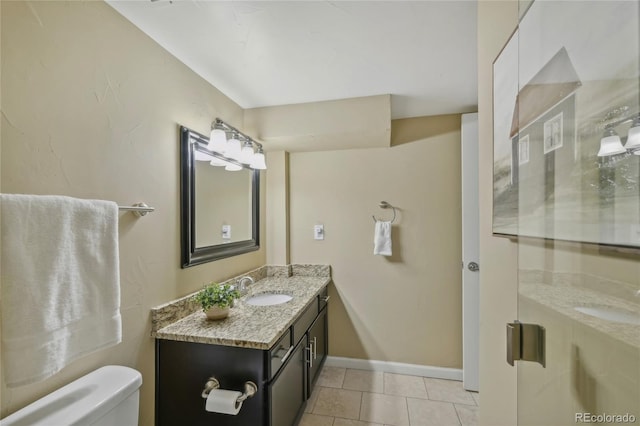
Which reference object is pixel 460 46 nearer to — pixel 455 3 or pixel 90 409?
pixel 455 3

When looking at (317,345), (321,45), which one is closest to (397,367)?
(317,345)

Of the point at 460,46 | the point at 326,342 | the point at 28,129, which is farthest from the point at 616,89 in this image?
the point at 326,342

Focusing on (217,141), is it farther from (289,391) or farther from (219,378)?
(289,391)

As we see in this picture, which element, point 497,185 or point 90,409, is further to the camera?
point 497,185

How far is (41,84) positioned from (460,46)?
5.95 feet

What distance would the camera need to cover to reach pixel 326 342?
2.44 metres

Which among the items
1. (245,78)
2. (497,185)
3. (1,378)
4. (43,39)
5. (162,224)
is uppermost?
(245,78)

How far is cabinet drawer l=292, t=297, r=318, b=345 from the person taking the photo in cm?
159

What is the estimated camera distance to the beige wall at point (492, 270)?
93cm

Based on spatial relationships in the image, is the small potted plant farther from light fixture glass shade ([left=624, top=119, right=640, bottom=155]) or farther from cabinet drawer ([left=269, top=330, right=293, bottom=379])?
light fixture glass shade ([left=624, top=119, right=640, bottom=155])

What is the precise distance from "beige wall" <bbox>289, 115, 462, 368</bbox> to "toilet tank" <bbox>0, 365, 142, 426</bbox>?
1.68 meters

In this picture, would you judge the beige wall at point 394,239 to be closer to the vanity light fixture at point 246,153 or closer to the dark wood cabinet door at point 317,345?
the dark wood cabinet door at point 317,345

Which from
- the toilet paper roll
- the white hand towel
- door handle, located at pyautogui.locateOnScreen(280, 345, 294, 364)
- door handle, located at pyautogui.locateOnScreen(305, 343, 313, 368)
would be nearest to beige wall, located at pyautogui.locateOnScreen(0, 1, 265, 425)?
the toilet paper roll

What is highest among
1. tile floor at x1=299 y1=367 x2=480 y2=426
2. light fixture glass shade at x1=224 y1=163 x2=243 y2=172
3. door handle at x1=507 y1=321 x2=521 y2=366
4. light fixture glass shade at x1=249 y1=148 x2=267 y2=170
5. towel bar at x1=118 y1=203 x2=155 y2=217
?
light fixture glass shade at x1=249 y1=148 x2=267 y2=170
